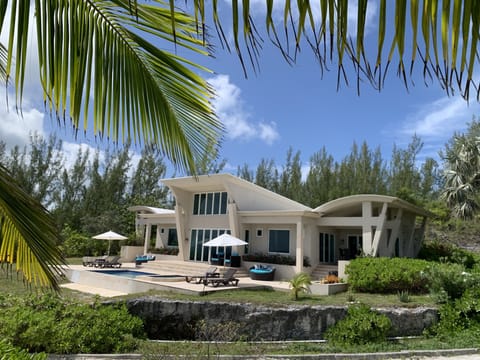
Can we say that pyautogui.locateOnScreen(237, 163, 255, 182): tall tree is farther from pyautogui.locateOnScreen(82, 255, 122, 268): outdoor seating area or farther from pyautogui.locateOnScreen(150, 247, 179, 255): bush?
pyautogui.locateOnScreen(82, 255, 122, 268): outdoor seating area

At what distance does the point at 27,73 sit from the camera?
76.1 inches

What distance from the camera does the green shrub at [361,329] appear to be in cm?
1125

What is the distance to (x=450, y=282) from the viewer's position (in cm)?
1351

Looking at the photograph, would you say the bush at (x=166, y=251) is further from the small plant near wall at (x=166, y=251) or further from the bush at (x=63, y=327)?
the bush at (x=63, y=327)

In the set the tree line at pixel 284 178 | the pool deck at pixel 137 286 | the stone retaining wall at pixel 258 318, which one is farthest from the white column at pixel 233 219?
the tree line at pixel 284 178

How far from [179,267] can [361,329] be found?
47.3 feet

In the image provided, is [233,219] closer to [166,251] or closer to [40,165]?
[166,251]

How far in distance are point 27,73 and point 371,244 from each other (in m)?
19.1

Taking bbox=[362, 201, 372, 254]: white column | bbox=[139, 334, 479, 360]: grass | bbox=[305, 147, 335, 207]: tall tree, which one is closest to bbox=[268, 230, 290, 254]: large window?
bbox=[362, 201, 372, 254]: white column

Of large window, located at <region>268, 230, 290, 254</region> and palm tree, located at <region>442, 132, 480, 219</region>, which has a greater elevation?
palm tree, located at <region>442, 132, 480, 219</region>

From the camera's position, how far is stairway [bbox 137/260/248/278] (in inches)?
867

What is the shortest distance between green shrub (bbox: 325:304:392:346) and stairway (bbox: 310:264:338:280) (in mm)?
8369

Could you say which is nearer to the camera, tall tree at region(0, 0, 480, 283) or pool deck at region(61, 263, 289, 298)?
tall tree at region(0, 0, 480, 283)

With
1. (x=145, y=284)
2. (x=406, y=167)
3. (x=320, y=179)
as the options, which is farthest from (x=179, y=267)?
(x=406, y=167)
